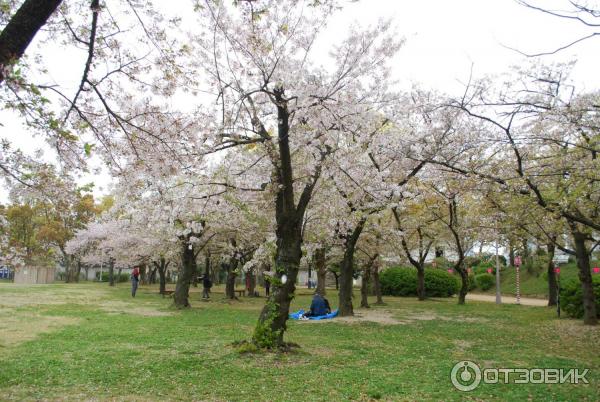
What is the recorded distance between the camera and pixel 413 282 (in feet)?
91.9

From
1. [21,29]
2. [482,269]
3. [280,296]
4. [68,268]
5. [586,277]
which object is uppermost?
[21,29]

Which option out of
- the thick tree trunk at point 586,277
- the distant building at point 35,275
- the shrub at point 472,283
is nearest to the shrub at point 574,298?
the thick tree trunk at point 586,277

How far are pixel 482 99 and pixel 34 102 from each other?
7.17 meters

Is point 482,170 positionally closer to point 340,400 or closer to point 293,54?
point 293,54

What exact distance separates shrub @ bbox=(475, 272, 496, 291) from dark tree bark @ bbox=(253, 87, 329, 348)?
27.1 meters

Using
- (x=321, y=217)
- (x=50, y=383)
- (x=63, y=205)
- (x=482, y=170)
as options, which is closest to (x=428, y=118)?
(x=482, y=170)

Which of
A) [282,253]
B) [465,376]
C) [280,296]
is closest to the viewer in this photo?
[465,376]

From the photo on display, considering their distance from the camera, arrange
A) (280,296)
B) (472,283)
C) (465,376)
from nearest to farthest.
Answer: (465,376) < (280,296) < (472,283)

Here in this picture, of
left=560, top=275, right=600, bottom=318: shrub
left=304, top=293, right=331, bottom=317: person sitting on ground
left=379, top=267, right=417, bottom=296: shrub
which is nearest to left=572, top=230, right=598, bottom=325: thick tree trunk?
left=560, top=275, right=600, bottom=318: shrub

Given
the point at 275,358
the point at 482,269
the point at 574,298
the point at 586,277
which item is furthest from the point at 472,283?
the point at 275,358

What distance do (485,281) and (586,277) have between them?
2046 cm

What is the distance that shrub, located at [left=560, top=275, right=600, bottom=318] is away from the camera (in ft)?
45.1

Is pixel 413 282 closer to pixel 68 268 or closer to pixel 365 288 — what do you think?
pixel 365 288

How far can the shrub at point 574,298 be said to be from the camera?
45.1ft
